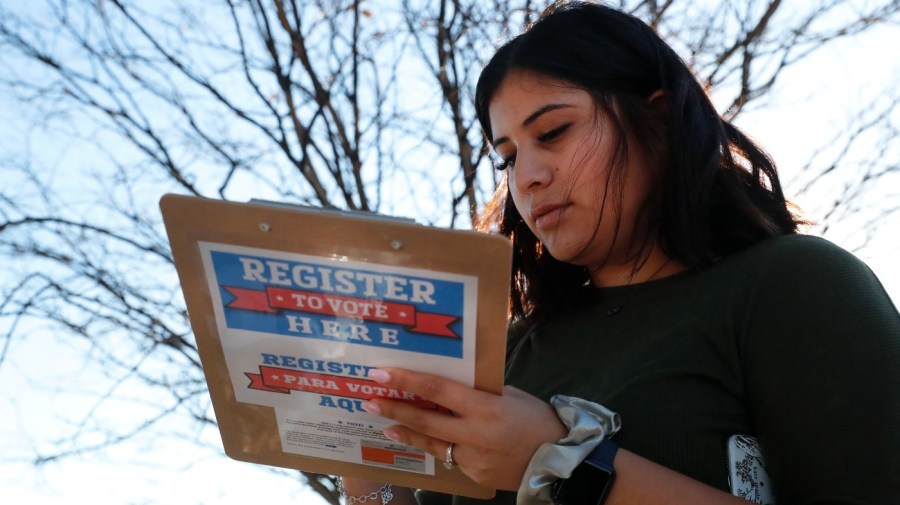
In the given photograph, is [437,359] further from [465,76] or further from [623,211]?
[465,76]

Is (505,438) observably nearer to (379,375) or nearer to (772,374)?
(379,375)

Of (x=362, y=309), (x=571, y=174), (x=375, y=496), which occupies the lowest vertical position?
(x=375, y=496)

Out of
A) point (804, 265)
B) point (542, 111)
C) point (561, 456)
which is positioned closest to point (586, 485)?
point (561, 456)

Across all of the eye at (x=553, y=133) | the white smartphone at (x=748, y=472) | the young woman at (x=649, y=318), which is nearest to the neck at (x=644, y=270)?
the young woman at (x=649, y=318)

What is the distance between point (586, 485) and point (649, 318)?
0.44 metres

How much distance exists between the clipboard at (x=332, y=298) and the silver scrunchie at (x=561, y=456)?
0.35 feet

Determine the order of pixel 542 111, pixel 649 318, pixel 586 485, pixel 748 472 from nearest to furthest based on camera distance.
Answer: pixel 586 485
pixel 748 472
pixel 649 318
pixel 542 111

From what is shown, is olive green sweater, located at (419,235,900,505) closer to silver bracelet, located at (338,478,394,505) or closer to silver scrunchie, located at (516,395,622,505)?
silver scrunchie, located at (516,395,622,505)

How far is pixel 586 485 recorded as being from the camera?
99 centimetres

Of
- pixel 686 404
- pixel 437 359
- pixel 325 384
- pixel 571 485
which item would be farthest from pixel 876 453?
pixel 325 384

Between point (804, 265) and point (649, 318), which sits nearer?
point (804, 265)

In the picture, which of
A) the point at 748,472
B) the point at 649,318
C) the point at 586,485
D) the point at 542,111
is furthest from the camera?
the point at 542,111

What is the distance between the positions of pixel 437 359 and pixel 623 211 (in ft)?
1.81

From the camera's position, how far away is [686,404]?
1138 millimetres
